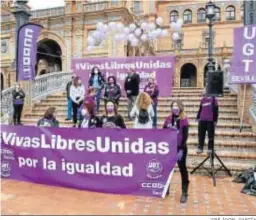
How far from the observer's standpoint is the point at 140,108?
667 centimetres

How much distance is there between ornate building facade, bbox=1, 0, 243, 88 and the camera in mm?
26812

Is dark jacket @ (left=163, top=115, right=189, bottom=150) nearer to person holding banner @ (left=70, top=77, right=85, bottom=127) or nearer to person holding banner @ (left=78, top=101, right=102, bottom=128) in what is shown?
person holding banner @ (left=78, top=101, right=102, bottom=128)

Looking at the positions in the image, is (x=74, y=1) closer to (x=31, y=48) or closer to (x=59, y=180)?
(x=31, y=48)

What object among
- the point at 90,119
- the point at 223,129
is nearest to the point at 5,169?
the point at 90,119

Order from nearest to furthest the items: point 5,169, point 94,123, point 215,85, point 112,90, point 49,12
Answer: point 94,123 < point 5,169 < point 215,85 < point 112,90 < point 49,12

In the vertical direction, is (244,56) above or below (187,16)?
below

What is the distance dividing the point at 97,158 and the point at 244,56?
443cm

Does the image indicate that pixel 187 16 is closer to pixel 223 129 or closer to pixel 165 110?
pixel 165 110

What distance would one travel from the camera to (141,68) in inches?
488

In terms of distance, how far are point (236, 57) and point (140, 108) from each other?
305 cm

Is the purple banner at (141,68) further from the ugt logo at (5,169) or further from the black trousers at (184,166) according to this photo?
the black trousers at (184,166)

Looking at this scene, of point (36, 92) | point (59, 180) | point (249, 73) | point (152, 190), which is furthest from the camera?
point (36, 92)

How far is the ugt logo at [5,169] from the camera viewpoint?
7039mm

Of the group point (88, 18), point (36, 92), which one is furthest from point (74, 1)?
point (36, 92)
